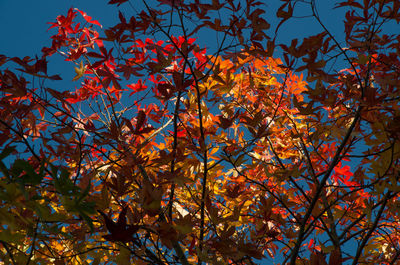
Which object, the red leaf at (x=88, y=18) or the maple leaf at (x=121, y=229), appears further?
the red leaf at (x=88, y=18)

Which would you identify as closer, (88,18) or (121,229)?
(121,229)

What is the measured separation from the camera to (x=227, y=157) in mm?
1635

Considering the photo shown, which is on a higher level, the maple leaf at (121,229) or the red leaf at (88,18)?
the red leaf at (88,18)

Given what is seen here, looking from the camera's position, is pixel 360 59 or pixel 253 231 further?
pixel 253 231

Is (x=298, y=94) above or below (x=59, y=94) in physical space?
above

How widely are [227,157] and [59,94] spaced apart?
2.66 ft

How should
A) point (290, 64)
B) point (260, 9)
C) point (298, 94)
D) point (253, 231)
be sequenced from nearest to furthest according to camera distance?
point (260, 9) → point (290, 64) → point (253, 231) → point (298, 94)

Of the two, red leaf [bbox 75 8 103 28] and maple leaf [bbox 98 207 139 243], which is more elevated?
red leaf [bbox 75 8 103 28]

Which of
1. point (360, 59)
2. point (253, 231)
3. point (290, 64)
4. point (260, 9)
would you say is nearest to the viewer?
point (360, 59)

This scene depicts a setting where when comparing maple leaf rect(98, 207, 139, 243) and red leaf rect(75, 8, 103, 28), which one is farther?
red leaf rect(75, 8, 103, 28)

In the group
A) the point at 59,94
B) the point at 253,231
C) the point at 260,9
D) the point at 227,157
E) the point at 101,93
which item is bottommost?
the point at 253,231

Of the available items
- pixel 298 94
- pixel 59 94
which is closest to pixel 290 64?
pixel 298 94

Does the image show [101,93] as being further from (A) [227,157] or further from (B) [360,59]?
(B) [360,59]

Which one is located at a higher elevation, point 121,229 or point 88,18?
point 88,18
